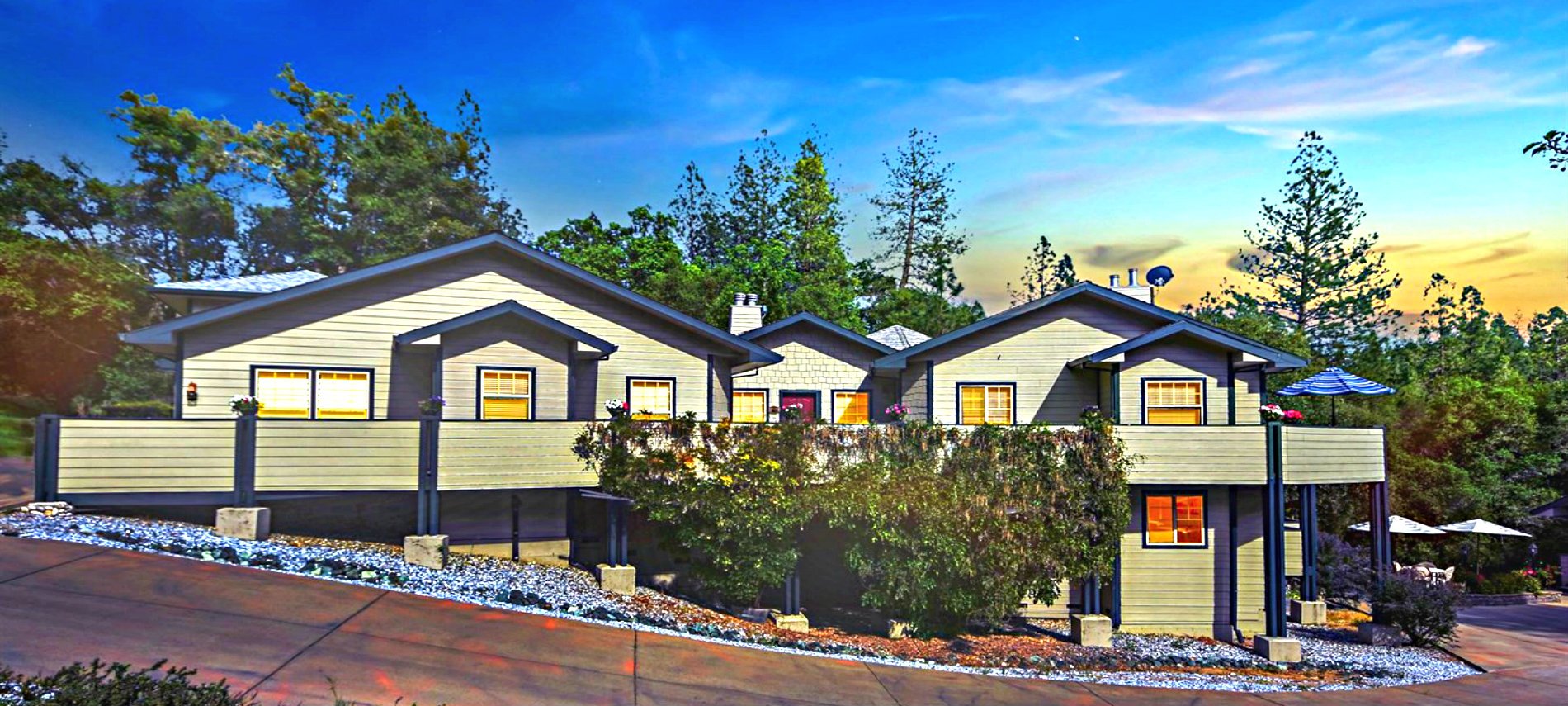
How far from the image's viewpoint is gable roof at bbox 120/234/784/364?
53.7ft

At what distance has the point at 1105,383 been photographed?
20.7 m

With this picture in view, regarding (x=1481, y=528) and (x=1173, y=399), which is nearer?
(x=1173, y=399)

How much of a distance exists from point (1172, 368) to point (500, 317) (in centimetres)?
1430

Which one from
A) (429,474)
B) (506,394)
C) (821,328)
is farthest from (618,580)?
(821,328)

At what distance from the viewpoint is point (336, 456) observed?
14.5 metres

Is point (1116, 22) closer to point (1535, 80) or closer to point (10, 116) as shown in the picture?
point (1535, 80)

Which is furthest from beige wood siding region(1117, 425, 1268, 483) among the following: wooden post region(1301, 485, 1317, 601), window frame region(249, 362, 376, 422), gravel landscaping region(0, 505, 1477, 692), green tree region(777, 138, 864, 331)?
green tree region(777, 138, 864, 331)

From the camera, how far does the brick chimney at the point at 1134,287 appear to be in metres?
22.1

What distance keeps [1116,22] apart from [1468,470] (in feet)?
87.4

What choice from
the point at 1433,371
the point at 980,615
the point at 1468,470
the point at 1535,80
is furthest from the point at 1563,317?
the point at 980,615

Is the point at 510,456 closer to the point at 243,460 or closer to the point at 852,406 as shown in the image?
the point at 243,460

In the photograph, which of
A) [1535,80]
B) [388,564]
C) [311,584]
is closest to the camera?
[311,584]

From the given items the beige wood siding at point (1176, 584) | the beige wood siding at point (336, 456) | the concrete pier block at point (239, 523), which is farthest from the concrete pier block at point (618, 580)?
the beige wood siding at point (1176, 584)

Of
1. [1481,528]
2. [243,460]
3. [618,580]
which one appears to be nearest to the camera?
[243,460]
